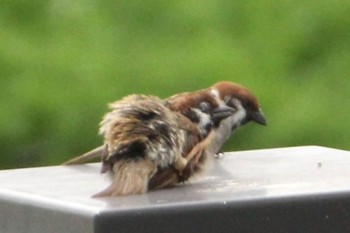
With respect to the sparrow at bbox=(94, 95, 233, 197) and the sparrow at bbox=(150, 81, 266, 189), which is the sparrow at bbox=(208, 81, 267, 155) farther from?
the sparrow at bbox=(94, 95, 233, 197)

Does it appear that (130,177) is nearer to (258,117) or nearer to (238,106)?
(238,106)

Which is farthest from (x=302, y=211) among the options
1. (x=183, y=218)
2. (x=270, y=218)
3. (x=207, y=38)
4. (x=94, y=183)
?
(x=207, y=38)

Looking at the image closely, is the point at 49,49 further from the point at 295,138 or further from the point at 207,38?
the point at 295,138

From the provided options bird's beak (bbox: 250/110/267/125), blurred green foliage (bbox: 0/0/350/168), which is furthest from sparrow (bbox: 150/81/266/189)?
blurred green foliage (bbox: 0/0/350/168)

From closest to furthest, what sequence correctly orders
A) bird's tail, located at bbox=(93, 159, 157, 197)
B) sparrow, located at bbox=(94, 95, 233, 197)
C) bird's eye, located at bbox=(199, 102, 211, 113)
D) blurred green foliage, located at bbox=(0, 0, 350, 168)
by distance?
bird's tail, located at bbox=(93, 159, 157, 197), sparrow, located at bbox=(94, 95, 233, 197), bird's eye, located at bbox=(199, 102, 211, 113), blurred green foliage, located at bbox=(0, 0, 350, 168)

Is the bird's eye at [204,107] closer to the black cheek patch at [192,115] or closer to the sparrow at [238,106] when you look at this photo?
the black cheek patch at [192,115]

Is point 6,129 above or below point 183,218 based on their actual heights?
below
